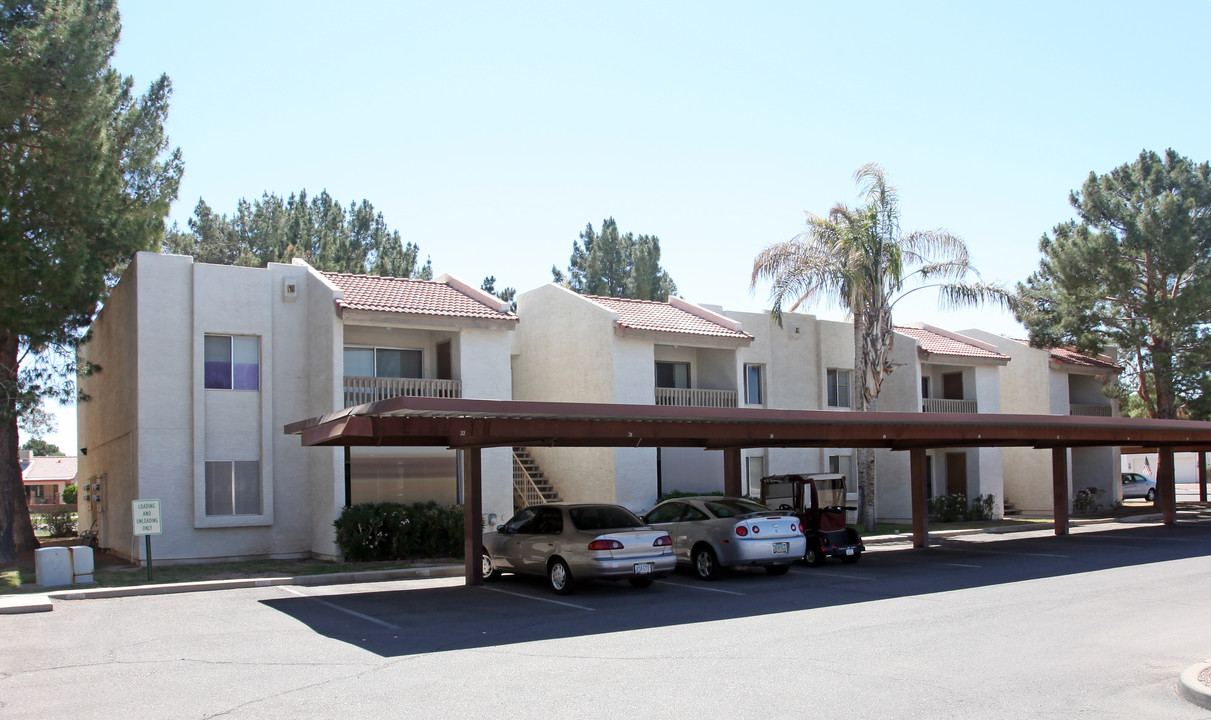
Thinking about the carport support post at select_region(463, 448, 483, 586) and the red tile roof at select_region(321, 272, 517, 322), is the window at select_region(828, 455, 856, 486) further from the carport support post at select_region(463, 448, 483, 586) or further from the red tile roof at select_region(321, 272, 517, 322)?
the carport support post at select_region(463, 448, 483, 586)

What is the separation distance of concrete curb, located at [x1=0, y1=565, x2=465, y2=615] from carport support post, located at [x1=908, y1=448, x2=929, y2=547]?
35.3 feet

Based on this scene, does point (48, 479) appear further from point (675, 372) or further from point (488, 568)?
point (488, 568)

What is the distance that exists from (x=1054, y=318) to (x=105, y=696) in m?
37.1

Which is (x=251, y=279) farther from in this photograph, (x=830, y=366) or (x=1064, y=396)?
(x=1064, y=396)

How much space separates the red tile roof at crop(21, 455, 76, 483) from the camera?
223 ft

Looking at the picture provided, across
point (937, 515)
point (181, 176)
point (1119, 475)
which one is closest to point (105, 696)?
point (181, 176)

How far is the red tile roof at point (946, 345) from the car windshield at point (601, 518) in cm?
2047

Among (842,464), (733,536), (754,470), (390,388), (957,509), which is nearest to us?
(733,536)

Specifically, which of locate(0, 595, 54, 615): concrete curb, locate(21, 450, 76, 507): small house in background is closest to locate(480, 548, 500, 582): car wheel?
locate(0, 595, 54, 615): concrete curb

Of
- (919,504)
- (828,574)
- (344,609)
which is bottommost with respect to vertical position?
(828,574)

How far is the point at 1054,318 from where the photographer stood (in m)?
38.6

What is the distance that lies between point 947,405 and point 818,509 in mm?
18198

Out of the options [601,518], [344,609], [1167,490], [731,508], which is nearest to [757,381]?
[1167,490]

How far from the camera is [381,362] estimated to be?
2508 cm
